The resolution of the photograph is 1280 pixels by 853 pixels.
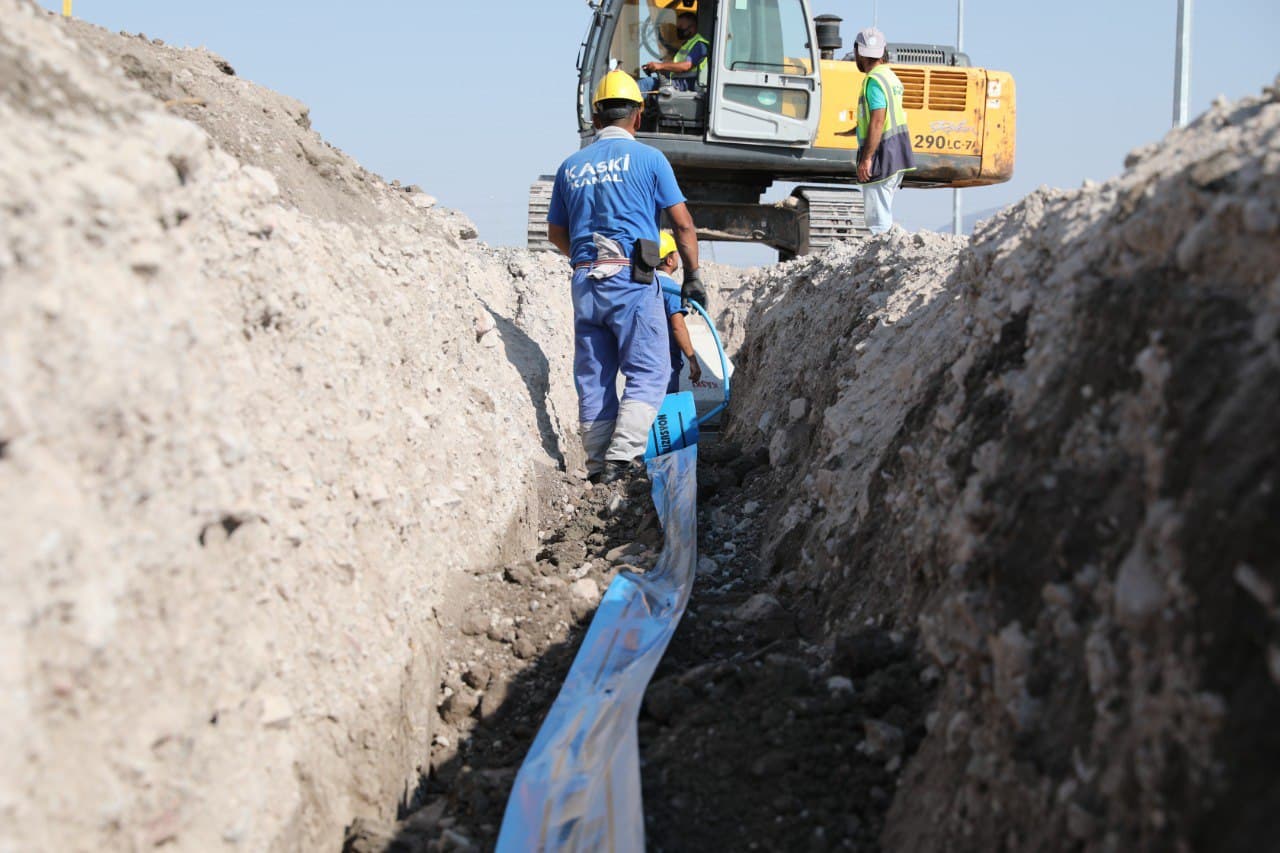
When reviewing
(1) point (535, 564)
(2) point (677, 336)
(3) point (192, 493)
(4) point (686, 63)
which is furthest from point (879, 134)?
(3) point (192, 493)

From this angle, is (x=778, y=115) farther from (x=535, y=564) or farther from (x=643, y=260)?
(x=535, y=564)

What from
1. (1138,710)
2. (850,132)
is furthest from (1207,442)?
(850,132)

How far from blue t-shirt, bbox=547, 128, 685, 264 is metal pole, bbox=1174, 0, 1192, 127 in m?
6.61

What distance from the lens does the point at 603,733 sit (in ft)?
10.0

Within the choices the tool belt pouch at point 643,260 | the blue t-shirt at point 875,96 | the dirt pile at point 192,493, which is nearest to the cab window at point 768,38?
the blue t-shirt at point 875,96

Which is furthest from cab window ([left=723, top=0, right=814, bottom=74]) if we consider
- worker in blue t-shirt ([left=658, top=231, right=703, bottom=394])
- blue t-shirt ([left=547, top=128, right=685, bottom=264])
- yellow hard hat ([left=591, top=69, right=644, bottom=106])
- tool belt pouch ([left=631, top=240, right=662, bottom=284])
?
tool belt pouch ([left=631, top=240, right=662, bottom=284])

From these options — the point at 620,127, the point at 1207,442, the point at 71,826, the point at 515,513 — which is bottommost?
the point at 515,513

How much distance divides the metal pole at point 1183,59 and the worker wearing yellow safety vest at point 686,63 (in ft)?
14.1

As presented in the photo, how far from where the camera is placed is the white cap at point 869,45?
860 cm

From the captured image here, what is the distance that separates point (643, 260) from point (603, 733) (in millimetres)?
3129

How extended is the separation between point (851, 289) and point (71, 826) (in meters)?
4.69

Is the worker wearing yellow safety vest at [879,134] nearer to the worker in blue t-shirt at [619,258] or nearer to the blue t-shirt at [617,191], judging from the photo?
the worker in blue t-shirt at [619,258]

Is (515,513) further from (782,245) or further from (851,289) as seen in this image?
(782,245)

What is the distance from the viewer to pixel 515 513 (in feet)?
16.1
